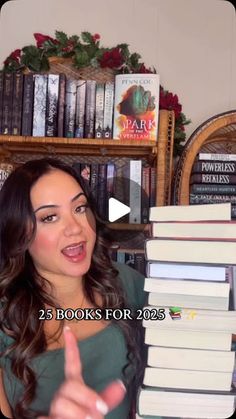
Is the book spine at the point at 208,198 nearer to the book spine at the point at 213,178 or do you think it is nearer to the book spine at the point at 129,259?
the book spine at the point at 213,178

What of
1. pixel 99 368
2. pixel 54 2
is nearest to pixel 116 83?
pixel 54 2

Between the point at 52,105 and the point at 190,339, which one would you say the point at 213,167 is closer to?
the point at 52,105

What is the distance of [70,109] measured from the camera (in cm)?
100

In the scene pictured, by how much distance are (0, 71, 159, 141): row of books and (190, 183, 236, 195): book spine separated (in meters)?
0.16

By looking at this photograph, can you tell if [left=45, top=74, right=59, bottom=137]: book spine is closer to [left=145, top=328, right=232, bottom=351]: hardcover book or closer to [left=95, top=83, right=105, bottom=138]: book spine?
[left=95, top=83, right=105, bottom=138]: book spine

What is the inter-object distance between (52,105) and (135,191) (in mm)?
279

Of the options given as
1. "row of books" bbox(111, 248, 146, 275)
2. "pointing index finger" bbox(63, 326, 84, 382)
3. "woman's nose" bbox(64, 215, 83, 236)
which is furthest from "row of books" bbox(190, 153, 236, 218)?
"pointing index finger" bbox(63, 326, 84, 382)

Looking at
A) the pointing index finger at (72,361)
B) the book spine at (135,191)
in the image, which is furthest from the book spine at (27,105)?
the pointing index finger at (72,361)

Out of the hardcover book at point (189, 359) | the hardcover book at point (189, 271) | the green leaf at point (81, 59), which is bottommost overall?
the hardcover book at point (189, 359)

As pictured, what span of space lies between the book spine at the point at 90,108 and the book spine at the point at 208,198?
0.28 meters

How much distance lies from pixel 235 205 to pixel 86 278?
0.54 m

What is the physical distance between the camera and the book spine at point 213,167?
1.00 metres

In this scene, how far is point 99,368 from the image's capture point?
1.82 ft

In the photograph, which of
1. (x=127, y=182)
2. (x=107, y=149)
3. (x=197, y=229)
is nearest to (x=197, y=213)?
(x=197, y=229)
